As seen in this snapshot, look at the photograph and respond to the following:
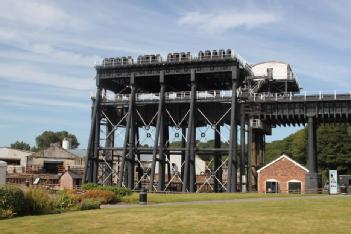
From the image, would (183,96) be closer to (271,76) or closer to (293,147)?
(271,76)

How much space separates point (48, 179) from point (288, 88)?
42.0 m

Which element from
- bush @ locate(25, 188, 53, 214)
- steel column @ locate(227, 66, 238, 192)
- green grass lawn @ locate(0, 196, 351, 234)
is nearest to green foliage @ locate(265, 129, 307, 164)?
steel column @ locate(227, 66, 238, 192)

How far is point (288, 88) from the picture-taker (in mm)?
71625

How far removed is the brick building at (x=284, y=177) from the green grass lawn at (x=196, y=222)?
29.0 metres

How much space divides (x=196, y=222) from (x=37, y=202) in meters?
10.5

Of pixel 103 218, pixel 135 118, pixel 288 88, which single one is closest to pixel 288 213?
pixel 103 218

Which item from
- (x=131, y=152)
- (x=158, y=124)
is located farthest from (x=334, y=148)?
(x=131, y=152)

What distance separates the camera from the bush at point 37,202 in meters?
27.5

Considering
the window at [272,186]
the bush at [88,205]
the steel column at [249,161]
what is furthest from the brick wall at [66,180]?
the bush at [88,205]

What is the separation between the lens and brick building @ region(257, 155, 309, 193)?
5534 cm

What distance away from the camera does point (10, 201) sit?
84.6 ft

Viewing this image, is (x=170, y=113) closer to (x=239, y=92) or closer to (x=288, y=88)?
(x=239, y=92)

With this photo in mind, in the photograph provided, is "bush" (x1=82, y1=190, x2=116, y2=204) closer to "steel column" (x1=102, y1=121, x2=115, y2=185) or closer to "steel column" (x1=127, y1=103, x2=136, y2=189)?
"steel column" (x1=127, y1=103, x2=136, y2=189)

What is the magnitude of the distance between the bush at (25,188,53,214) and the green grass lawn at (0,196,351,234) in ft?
9.31
